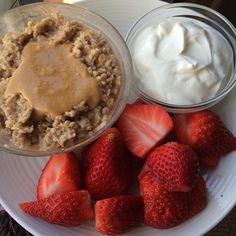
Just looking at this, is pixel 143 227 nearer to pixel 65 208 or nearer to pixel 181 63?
pixel 65 208

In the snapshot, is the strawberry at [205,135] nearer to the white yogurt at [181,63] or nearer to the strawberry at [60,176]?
the white yogurt at [181,63]

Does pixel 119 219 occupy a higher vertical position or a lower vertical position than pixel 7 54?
lower

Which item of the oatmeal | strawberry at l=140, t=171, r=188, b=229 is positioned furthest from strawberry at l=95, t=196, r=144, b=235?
the oatmeal

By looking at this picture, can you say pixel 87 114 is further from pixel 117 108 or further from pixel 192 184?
pixel 192 184

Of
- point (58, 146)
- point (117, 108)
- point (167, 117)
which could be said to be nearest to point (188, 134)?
point (167, 117)

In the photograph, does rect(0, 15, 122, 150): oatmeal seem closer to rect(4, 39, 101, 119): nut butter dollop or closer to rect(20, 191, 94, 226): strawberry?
rect(4, 39, 101, 119): nut butter dollop

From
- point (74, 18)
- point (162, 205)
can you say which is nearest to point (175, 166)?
point (162, 205)
